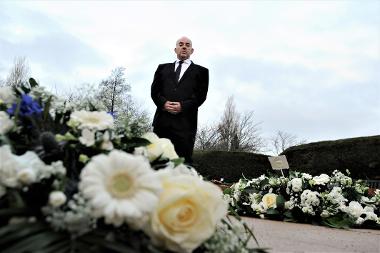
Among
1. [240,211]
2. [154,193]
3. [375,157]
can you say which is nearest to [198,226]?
[154,193]

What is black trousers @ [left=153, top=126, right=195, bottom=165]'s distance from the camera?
4.68 metres

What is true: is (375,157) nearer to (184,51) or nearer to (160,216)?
(184,51)

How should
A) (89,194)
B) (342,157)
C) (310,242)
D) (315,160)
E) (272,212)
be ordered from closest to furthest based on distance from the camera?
(89,194), (310,242), (272,212), (342,157), (315,160)

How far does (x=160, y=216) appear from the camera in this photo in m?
1.03

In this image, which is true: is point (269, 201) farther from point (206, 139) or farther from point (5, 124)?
point (206, 139)

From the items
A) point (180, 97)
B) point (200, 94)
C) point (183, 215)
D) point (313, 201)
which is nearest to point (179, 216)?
point (183, 215)

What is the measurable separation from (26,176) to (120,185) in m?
0.20

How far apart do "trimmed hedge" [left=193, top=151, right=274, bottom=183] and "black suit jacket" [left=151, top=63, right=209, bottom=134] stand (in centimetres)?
934

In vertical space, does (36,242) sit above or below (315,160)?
below

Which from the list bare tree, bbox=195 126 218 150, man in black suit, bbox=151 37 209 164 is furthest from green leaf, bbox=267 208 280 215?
bare tree, bbox=195 126 218 150

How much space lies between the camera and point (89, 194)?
90 cm

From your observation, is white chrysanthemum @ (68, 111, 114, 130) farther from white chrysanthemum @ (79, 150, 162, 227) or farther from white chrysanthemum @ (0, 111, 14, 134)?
white chrysanthemum @ (79, 150, 162, 227)

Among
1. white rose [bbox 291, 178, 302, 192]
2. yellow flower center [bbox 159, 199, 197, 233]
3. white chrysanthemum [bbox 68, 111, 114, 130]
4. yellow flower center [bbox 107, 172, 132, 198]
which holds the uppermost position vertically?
white chrysanthemum [bbox 68, 111, 114, 130]

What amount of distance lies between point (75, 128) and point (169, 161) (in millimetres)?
293
